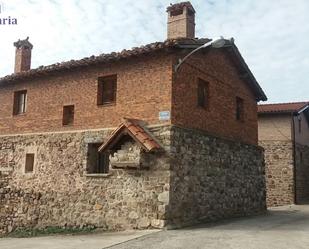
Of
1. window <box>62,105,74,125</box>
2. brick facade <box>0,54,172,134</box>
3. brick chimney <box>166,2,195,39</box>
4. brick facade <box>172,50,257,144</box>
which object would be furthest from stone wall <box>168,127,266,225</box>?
→ window <box>62,105,74,125</box>

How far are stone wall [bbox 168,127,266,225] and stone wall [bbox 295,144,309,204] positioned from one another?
20.0 ft

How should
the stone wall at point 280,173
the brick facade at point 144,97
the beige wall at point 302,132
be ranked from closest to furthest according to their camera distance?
the brick facade at point 144,97 < the stone wall at point 280,173 < the beige wall at point 302,132

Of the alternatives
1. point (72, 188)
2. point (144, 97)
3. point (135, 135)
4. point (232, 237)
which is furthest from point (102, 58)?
point (232, 237)

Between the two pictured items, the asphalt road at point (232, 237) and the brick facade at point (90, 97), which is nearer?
the asphalt road at point (232, 237)

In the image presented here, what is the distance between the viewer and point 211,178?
15.5 meters

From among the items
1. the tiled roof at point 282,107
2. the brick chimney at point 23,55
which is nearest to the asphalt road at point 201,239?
the brick chimney at point 23,55

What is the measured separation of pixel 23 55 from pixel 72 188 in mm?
8102

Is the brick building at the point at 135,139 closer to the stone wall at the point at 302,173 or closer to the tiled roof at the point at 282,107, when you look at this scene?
the tiled roof at the point at 282,107

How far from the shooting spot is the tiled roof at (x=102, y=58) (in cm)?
1383

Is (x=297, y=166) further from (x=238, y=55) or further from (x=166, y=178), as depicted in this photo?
(x=166, y=178)

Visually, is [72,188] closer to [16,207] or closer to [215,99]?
[16,207]

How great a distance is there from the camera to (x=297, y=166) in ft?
82.1

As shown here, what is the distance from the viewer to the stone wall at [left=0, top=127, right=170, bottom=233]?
13539 millimetres

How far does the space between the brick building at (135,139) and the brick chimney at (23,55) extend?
1.87 meters
